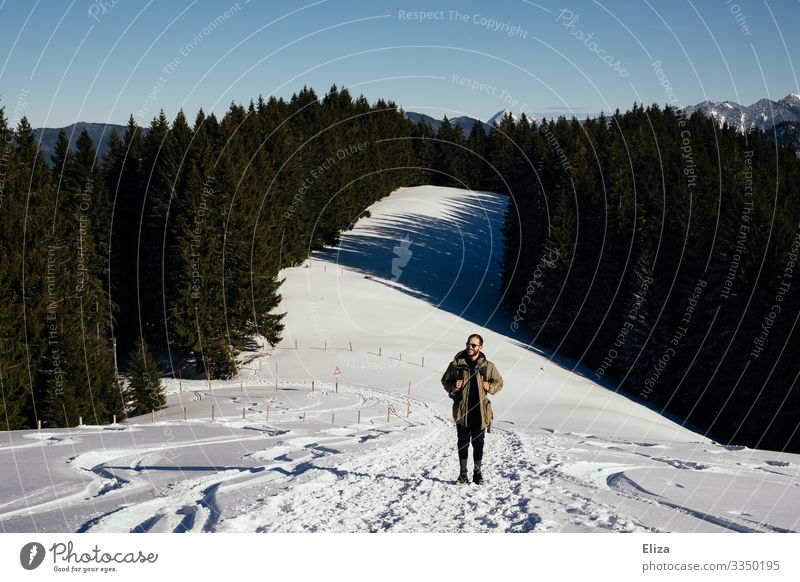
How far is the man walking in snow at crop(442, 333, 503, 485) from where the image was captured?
1099cm

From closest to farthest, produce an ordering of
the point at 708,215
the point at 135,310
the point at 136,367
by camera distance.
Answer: the point at 136,367
the point at 135,310
the point at 708,215

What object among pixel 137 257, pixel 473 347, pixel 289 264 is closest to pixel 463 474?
pixel 473 347

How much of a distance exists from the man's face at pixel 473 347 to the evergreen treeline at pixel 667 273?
2618 cm

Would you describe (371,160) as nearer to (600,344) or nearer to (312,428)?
(600,344)

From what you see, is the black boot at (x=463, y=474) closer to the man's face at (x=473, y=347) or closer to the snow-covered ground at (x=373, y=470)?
the snow-covered ground at (x=373, y=470)

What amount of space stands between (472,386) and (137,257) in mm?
38710

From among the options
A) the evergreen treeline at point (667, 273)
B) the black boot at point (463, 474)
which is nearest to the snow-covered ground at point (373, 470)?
the black boot at point (463, 474)

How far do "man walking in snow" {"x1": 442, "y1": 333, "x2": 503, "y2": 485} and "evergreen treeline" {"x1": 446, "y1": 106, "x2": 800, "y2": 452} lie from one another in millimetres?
25622

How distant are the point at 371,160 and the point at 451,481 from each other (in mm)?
89312

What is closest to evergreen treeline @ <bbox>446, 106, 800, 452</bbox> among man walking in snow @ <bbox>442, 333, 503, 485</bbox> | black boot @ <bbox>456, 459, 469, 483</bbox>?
black boot @ <bbox>456, 459, 469, 483</bbox>

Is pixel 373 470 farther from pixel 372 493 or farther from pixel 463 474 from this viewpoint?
pixel 372 493

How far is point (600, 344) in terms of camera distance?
54562 mm

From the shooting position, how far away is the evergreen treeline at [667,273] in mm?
39312

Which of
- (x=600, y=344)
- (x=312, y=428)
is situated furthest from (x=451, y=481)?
(x=600, y=344)
